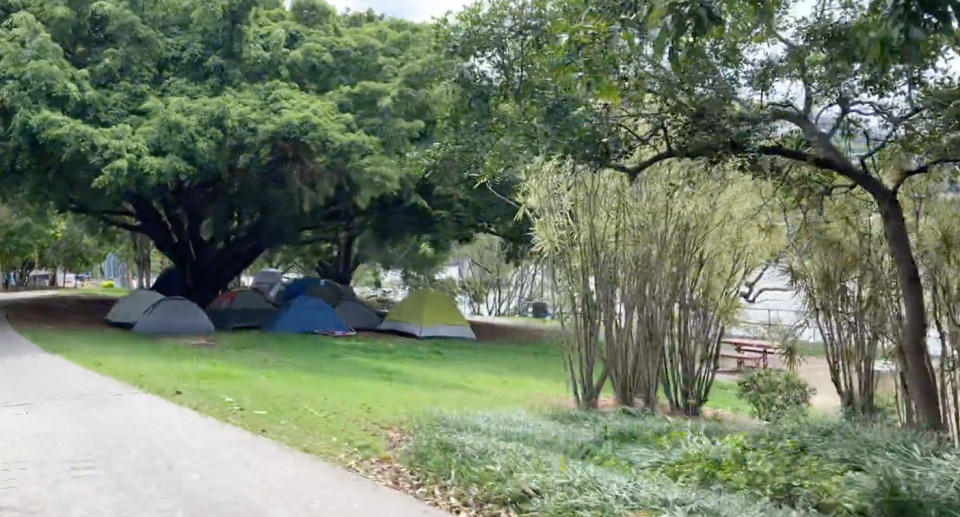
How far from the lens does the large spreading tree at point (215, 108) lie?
18.8 metres

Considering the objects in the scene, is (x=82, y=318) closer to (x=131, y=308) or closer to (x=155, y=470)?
(x=131, y=308)

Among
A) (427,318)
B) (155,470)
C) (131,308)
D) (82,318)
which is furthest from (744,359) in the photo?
(155,470)

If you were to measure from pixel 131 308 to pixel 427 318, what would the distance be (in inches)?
302

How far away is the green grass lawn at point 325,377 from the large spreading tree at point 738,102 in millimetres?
3689

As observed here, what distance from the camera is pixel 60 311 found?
2594cm

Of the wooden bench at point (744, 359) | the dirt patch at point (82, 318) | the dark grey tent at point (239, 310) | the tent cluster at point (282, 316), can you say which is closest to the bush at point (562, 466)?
the dirt patch at point (82, 318)

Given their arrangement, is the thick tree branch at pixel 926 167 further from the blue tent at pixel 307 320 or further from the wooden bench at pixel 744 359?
the blue tent at pixel 307 320

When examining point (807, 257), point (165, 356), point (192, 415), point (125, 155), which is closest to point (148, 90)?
point (125, 155)

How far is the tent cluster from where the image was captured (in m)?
22.0

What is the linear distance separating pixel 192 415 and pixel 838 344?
7.76 m

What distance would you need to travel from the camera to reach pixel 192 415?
402 inches

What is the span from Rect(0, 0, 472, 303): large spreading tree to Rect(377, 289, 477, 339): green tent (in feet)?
6.61

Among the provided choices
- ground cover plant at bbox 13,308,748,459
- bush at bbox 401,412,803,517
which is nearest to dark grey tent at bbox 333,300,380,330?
ground cover plant at bbox 13,308,748,459

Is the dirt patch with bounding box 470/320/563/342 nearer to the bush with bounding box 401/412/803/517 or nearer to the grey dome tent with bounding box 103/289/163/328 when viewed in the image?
the grey dome tent with bounding box 103/289/163/328
